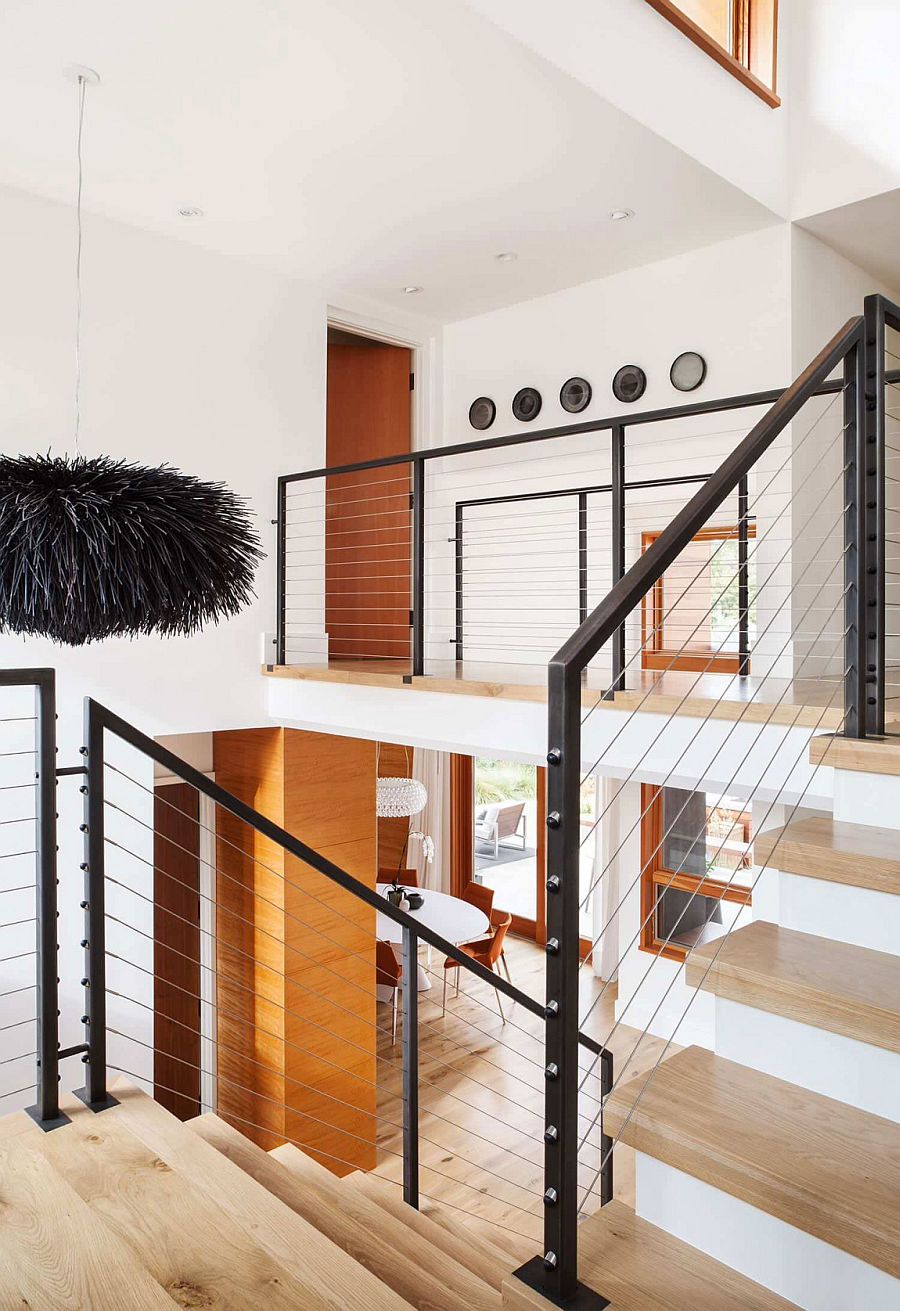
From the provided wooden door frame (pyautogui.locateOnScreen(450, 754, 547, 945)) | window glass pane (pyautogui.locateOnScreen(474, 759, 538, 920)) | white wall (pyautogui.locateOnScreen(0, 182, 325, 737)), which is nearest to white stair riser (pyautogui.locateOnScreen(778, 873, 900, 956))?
white wall (pyautogui.locateOnScreen(0, 182, 325, 737))

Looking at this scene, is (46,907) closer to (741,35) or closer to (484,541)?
(484,541)

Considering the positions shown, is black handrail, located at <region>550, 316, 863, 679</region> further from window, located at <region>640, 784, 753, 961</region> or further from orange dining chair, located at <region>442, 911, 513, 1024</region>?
orange dining chair, located at <region>442, 911, 513, 1024</region>

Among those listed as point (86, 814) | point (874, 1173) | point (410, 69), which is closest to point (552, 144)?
point (410, 69)

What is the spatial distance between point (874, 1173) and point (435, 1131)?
500 cm

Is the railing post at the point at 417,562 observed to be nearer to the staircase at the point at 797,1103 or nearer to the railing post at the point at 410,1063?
the railing post at the point at 410,1063

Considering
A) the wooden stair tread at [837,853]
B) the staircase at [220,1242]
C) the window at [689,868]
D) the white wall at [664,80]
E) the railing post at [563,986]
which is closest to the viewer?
the railing post at [563,986]

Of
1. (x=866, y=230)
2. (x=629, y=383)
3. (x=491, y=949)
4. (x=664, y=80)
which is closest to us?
(x=664, y=80)

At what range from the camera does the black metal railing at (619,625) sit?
1.25 m

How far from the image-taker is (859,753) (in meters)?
1.99

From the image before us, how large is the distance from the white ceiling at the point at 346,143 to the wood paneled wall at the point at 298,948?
2.73 m

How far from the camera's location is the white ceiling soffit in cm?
458

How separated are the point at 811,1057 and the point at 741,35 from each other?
4.79 meters

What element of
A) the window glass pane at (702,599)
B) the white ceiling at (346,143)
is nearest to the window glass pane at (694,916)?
the window glass pane at (702,599)

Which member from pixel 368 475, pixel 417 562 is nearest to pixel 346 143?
pixel 417 562
